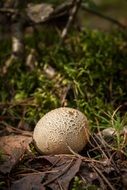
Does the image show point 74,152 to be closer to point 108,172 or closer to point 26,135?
point 108,172

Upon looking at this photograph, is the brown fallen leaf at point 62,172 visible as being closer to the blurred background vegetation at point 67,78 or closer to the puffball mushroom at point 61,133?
the puffball mushroom at point 61,133

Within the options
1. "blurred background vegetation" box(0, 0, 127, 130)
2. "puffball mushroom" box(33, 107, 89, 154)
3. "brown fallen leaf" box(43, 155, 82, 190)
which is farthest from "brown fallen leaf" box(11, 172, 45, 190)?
"blurred background vegetation" box(0, 0, 127, 130)

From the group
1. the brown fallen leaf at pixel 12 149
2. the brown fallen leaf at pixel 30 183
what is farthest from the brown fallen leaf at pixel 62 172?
the brown fallen leaf at pixel 12 149

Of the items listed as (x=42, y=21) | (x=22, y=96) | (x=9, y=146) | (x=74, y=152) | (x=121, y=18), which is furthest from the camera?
(x=121, y=18)

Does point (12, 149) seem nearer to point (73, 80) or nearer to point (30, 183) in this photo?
point (30, 183)

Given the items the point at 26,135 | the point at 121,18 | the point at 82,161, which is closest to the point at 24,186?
the point at 82,161

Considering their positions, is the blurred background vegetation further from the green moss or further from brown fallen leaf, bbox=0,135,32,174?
brown fallen leaf, bbox=0,135,32,174
